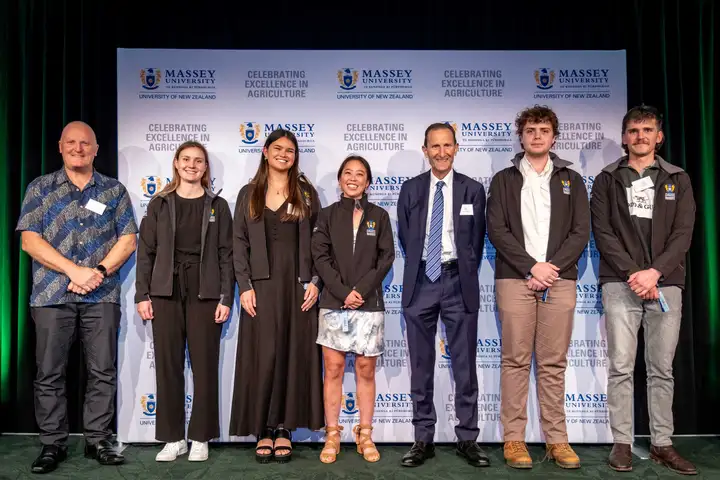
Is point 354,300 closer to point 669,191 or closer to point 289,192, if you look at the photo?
point 289,192

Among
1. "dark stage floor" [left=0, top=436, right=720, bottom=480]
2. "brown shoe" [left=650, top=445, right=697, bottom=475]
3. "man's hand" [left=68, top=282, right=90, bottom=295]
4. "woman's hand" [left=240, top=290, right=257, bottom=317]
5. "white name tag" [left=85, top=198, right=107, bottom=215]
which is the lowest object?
"dark stage floor" [left=0, top=436, right=720, bottom=480]

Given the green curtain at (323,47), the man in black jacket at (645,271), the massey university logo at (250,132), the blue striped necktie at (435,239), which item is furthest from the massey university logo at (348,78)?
the man in black jacket at (645,271)

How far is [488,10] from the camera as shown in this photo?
159 inches

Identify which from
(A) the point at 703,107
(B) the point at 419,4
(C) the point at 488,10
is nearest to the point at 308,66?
(B) the point at 419,4

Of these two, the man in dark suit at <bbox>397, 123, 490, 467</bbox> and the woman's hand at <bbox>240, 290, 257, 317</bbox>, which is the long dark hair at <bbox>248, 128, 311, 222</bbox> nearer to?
the woman's hand at <bbox>240, 290, 257, 317</bbox>

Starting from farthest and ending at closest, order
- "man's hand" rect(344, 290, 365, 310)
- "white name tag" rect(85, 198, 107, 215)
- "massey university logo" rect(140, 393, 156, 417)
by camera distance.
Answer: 1. "massey university logo" rect(140, 393, 156, 417)
2. "white name tag" rect(85, 198, 107, 215)
3. "man's hand" rect(344, 290, 365, 310)

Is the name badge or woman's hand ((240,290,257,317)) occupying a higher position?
the name badge

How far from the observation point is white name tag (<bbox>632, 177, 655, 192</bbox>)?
321 cm

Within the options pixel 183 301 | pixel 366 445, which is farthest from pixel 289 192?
pixel 366 445

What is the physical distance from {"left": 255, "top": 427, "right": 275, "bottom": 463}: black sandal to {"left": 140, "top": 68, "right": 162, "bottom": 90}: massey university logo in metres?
2.36

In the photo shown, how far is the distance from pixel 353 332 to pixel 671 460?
6.23ft

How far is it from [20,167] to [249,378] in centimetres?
230

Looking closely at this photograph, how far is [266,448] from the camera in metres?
3.25

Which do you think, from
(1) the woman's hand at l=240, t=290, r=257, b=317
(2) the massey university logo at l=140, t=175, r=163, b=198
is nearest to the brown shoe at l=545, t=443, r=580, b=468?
(1) the woman's hand at l=240, t=290, r=257, b=317
